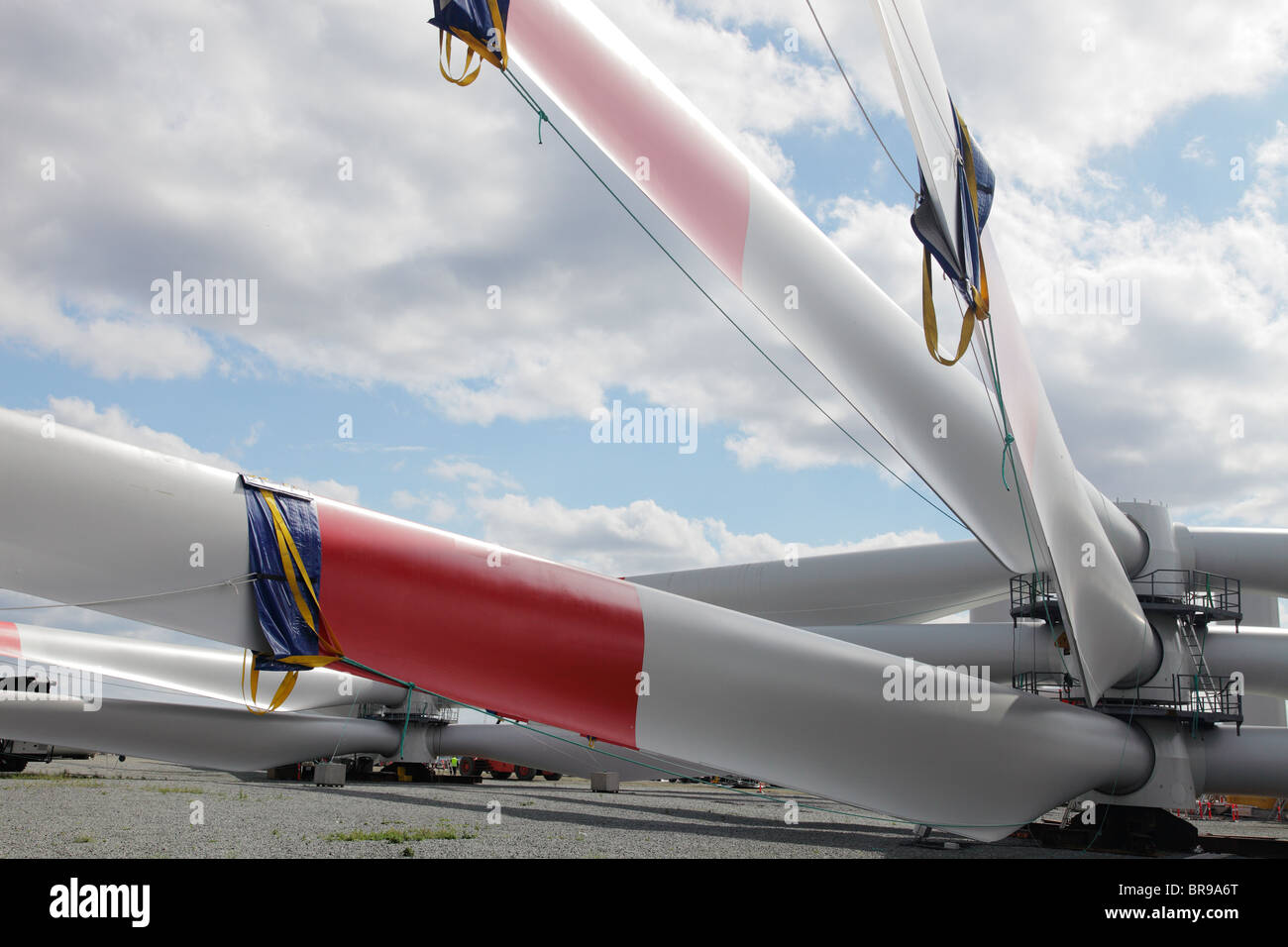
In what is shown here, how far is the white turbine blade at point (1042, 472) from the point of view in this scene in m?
Result: 6.50

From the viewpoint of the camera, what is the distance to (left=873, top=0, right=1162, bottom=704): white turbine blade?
21.3ft

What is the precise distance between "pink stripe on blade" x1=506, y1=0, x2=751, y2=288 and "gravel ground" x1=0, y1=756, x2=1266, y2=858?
5351 mm

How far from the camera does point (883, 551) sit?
18500 millimetres

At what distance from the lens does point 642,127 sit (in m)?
7.80

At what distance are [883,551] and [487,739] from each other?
14.0m

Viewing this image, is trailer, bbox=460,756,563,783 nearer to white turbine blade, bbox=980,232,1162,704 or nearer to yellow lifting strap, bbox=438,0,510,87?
white turbine blade, bbox=980,232,1162,704

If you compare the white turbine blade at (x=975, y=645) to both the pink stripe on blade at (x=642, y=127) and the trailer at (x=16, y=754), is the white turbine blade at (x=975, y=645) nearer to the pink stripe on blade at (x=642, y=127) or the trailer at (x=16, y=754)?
the pink stripe on blade at (x=642, y=127)

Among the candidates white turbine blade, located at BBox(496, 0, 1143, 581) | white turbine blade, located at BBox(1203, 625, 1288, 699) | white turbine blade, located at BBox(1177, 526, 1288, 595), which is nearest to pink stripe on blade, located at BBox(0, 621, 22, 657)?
white turbine blade, located at BBox(496, 0, 1143, 581)

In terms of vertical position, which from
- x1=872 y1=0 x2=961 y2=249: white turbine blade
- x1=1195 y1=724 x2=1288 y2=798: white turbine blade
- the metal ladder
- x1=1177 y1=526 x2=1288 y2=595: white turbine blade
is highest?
x1=872 y1=0 x2=961 y2=249: white turbine blade

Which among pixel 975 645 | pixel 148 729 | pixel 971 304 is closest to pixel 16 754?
pixel 148 729

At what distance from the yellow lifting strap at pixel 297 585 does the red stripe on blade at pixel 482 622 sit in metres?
0.07

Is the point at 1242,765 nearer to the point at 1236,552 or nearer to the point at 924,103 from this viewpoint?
the point at 1236,552

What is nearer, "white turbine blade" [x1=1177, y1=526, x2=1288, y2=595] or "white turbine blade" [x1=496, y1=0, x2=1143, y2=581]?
"white turbine blade" [x1=496, y1=0, x2=1143, y2=581]

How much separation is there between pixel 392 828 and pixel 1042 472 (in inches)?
349
